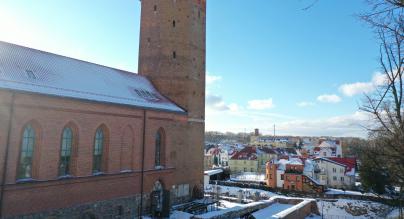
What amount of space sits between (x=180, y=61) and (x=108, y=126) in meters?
9.32

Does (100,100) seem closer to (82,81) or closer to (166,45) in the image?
(82,81)

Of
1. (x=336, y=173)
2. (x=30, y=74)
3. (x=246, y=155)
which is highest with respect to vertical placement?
(x=30, y=74)

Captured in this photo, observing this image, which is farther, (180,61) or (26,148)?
(180,61)

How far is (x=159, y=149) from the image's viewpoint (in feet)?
71.4

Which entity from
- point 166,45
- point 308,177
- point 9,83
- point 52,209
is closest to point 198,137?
point 166,45

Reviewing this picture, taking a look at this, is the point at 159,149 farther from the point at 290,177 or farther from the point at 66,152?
the point at 290,177

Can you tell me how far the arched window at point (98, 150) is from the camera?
1714 centimetres

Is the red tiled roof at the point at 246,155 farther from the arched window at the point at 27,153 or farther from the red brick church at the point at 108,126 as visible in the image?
the arched window at the point at 27,153

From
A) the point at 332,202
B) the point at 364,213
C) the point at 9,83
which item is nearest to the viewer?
the point at 9,83

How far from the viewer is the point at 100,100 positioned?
55.3 feet

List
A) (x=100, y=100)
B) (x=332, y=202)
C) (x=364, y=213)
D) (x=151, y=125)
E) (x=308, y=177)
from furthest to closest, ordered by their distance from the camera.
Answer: (x=308, y=177)
(x=332, y=202)
(x=364, y=213)
(x=151, y=125)
(x=100, y=100)

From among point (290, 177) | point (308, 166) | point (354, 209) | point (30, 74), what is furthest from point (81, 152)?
point (308, 166)

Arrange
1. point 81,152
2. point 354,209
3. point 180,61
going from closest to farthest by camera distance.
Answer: point 81,152, point 180,61, point 354,209

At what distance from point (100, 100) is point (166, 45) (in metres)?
9.54
